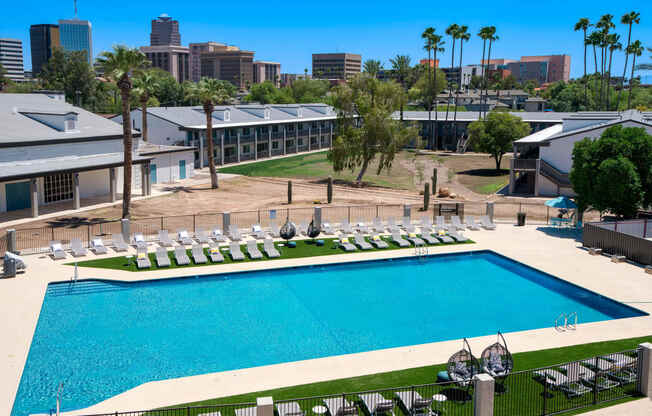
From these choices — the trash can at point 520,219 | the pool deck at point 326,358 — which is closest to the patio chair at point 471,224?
the trash can at point 520,219

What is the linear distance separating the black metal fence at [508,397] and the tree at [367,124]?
3484 cm

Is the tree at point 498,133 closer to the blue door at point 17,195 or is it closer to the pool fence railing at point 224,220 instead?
the pool fence railing at point 224,220

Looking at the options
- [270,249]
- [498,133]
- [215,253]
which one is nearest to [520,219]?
[270,249]

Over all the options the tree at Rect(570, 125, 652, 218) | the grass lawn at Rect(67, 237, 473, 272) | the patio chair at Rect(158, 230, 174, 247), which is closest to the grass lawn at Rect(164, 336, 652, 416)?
the grass lawn at Rect(67, 237, 473, 272)

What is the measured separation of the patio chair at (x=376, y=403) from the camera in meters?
13.7

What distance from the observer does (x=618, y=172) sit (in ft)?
101

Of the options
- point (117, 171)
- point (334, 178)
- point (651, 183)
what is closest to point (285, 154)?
point (334, 178)

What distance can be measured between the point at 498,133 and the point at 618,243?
33.6m

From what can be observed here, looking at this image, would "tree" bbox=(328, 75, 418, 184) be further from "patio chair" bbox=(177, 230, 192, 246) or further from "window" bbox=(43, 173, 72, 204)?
"patio chair" bbox=(177, 230, 192, 246)

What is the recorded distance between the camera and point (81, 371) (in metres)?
16.9

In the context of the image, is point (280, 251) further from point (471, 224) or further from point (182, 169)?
point (182, 169)

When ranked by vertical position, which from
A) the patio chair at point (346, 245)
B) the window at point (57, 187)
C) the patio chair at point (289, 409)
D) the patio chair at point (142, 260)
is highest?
the window at point (57, 187)

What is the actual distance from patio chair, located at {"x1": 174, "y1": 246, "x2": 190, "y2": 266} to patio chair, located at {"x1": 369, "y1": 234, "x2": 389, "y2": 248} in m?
9.75

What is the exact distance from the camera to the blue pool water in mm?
17250
